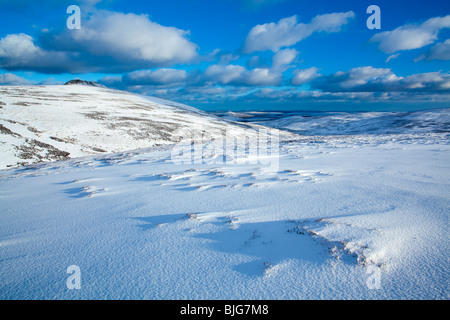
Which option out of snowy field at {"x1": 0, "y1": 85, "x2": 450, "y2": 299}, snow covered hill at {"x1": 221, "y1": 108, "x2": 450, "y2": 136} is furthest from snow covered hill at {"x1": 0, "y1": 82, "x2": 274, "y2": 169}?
snow covered hill at {"x1": 221, "y1": 108, "x2": 450, "y2": 136}

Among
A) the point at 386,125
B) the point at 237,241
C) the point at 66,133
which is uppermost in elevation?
the point at 386,125

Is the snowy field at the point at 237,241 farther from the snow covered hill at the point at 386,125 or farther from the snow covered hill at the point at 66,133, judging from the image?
the snow covered hill at the point at 386,125

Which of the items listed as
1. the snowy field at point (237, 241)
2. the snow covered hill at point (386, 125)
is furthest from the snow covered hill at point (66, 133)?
the snow covered hill at point (386, 125)

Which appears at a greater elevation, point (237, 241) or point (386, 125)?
point (386, 125)

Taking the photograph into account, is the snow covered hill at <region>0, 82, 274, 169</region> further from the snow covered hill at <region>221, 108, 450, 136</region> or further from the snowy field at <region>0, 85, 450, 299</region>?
the snow covered hill at <region>221, 108, 450, 136</region>

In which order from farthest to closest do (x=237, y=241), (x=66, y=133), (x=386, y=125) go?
(x=386, y=125)
(x=66, y=133)
(x=237, y=241)

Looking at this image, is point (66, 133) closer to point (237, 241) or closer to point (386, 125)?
point (237, 241)

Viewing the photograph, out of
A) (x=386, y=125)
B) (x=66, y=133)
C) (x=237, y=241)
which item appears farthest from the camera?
(x=386, y=125)

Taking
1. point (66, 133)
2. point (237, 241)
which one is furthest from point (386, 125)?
point (66, 133)

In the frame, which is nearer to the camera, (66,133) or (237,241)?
(237,241)
